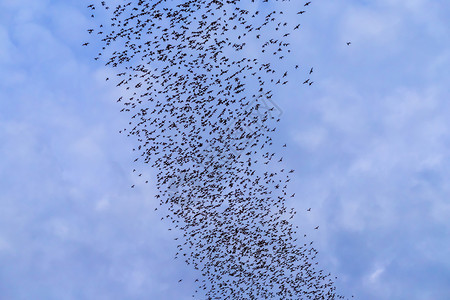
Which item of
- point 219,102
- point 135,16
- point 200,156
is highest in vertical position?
point 135,16

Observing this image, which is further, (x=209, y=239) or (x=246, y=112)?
(x=209, y=239)

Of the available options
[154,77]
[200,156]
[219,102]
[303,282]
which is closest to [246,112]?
[219,102]

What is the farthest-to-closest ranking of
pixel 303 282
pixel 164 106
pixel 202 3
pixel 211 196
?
1. pixel 303 282
2. pixel 211 196
3. pixel 164 106
4. pixel 202 3

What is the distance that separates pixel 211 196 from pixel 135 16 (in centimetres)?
1723

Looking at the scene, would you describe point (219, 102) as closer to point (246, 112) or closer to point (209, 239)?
point (246, 112)

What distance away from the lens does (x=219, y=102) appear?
138ft

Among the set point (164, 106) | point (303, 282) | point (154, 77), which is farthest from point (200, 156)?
point (303, 282)

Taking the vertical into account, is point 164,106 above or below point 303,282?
above

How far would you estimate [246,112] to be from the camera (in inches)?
1665

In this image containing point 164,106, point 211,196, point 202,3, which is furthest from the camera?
point 211,196

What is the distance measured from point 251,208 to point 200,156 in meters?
7.42

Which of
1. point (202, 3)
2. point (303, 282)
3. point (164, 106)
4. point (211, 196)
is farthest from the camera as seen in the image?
point (303, 282)

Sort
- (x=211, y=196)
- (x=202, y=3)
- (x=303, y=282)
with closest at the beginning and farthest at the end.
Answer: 1. (x=202, y=3)
2. (x=211, y=196)
3. (x=303, y=282)

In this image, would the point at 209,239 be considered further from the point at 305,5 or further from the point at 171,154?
the point at 305,5
